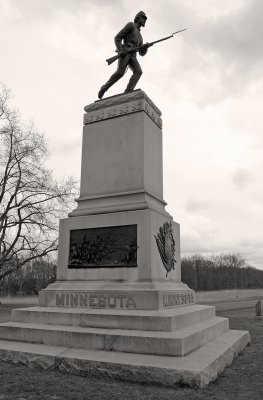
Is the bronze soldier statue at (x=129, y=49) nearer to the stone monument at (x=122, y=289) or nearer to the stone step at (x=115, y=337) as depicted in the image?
the stone monument at (x=122, y=289)

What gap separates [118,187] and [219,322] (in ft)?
10.8

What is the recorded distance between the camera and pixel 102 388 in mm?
4156

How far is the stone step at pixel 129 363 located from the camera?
420cm

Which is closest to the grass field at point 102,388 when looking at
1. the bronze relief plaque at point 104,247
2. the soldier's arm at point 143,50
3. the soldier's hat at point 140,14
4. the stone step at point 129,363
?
the stone step at point 129,363

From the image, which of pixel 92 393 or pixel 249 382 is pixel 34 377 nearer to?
pixel 92 393

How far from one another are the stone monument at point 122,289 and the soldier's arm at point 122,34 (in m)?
1.40

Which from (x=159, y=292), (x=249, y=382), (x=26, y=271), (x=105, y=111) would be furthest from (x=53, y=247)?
(x=249, y=382)

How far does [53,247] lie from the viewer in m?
23.9

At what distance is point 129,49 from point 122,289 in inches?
214

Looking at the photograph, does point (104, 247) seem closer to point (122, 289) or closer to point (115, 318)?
point (122, 289)

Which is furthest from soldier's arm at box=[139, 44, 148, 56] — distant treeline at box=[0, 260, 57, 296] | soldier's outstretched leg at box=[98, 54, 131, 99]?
distant treeline at box=[0, 260, 57, 296]

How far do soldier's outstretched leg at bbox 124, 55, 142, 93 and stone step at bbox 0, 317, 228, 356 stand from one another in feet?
17.4

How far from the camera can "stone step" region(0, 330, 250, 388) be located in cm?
420

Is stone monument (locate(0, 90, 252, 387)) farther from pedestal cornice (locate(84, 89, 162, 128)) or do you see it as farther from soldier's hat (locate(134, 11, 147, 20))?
soldier's hat (locate(134, 11, 147, 20))
